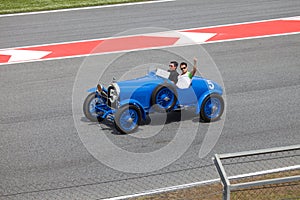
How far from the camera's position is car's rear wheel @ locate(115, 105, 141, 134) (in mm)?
11133

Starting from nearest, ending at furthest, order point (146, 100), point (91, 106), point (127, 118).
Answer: point (127, 118) < point (146, 100) < point (91, 106)

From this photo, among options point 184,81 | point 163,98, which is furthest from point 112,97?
point 184,81

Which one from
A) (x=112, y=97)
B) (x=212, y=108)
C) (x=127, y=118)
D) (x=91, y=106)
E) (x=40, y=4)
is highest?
(x=40, y=4)

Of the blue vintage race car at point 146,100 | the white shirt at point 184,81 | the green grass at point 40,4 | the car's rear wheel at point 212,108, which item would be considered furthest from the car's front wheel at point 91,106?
the green grass at point 40,4

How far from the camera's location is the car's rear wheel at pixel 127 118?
36.5ft

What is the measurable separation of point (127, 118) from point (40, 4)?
12.1 meters

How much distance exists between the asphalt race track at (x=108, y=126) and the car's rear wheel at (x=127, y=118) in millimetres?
222

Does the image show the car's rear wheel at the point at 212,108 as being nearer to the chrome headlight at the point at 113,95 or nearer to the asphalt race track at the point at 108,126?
the asphalt race track at the point at 108,126

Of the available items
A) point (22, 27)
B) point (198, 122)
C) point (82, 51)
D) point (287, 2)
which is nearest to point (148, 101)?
point (198, 122)

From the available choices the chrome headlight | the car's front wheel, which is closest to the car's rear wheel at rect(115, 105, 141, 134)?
the chrome headlight

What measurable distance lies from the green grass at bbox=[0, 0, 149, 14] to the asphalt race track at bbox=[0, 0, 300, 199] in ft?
2.34

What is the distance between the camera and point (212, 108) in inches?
472

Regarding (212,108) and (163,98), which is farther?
(212,108)

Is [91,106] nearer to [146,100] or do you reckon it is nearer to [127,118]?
[127,118]
